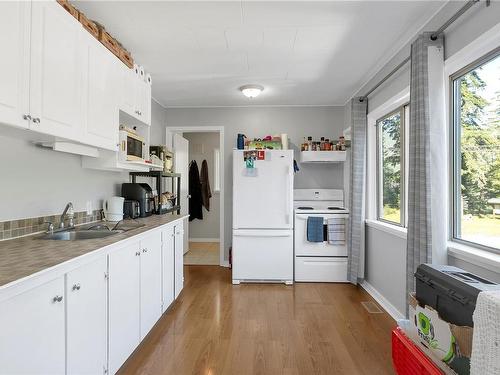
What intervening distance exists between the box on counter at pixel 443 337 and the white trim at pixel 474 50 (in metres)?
1.46

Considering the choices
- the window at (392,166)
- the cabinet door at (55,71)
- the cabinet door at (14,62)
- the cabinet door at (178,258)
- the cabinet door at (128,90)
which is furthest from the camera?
the cabinet door at (178,258)

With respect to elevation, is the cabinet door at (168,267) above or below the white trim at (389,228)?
below

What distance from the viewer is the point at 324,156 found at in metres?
4.25

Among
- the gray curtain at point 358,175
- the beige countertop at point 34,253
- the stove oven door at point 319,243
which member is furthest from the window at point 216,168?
the beige countertop at point 34,253

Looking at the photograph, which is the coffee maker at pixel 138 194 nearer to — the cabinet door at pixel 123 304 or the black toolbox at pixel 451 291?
the cabinet door at pixel 123 304

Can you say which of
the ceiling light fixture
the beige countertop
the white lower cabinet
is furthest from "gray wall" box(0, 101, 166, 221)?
the ceiling light fixture

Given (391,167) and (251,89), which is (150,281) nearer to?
(251,89)

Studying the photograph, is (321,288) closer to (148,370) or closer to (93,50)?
(148,370)

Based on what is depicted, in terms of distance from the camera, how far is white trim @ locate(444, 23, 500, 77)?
164 cm

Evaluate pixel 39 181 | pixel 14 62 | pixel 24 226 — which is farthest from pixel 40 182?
pixel 14 62

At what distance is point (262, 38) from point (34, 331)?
2.44 metres

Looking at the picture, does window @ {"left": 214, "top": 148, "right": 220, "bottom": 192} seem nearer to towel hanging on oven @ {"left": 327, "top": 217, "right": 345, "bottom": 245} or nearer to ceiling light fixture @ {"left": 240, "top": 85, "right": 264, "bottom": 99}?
ceiling light fixture @ {"left": 240, "top": 85, "right": 264, "bottom": 99}

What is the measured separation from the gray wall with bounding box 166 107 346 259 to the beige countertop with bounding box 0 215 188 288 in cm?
284

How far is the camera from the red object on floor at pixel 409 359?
1370mm
